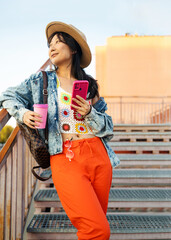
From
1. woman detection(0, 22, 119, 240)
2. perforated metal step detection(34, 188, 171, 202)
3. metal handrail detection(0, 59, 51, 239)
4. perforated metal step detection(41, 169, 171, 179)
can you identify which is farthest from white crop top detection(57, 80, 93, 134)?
perforated metal step detection(41, 169, 171, 179)

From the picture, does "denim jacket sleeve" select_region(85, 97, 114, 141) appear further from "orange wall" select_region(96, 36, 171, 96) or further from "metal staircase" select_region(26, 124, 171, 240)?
"orange wall" select_region(96, 36, 171, 96)

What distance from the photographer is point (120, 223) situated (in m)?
1.83

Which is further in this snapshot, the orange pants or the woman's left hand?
the woman's left hand

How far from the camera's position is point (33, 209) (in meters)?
1.93

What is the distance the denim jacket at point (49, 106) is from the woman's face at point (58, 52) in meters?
0.09

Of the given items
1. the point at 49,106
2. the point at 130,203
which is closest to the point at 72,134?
the point at 49,106

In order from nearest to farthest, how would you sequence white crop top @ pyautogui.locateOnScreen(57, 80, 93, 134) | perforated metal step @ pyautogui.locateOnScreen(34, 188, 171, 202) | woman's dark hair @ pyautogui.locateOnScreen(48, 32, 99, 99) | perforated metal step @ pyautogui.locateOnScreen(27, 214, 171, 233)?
white crop top @ pyautogui.locateOnScreen(57, 80, 93, 134), woman's dark hair @ pyautogui.locateOnScreen(48, 32, 99, 99), perforated metal step @ pyautogui.locateOnScreen(27, 214, 171, 233), perforated metal step @ pyautogui.locateOnScreen(34, 188, 171, 202)

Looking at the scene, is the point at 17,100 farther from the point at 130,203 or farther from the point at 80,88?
the point at 130,203

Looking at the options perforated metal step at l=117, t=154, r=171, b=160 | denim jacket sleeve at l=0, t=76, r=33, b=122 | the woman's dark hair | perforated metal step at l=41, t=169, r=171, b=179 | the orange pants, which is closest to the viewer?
the orange pants

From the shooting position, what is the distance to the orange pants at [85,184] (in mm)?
949

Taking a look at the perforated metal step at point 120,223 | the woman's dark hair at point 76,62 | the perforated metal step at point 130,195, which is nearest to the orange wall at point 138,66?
the perforated metal step at point 130,195

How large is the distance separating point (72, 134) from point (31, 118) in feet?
0.91

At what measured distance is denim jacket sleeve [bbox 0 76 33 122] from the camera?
41.7 inches

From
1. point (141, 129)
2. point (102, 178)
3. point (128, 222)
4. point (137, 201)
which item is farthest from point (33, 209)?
point (141, 129)
